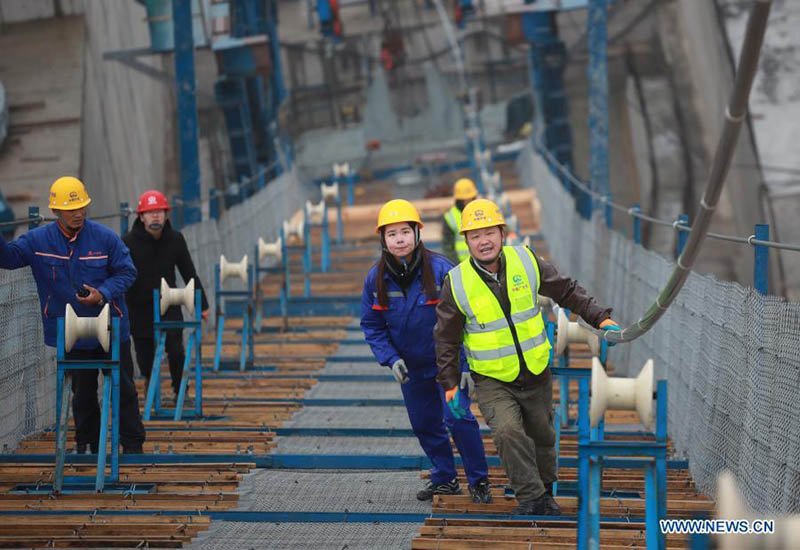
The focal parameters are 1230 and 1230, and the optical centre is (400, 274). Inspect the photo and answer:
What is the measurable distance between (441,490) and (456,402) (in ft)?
3.44

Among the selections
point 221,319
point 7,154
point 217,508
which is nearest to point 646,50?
point 7,154

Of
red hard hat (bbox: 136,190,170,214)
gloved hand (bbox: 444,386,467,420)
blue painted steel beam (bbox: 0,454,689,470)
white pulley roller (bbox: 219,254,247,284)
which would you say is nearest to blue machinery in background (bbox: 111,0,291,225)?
white pulley roller (bbox: 219,254,247,284)

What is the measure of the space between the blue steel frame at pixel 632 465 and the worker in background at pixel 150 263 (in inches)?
233

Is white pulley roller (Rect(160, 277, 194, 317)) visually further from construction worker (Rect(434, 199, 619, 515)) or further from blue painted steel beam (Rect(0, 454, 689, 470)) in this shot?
construction worker (Rect(434, 199, 619, 515))

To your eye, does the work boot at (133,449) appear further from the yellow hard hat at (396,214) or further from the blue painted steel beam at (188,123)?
the blue painted steel beam at (188,123)

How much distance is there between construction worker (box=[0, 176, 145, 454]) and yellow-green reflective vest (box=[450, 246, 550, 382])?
3.07m

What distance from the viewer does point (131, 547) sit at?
23.0 feet

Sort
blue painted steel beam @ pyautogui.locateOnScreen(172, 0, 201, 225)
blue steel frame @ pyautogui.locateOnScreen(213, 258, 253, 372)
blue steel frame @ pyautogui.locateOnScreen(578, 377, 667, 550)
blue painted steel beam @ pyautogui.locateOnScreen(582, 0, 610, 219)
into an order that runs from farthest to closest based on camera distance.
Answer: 1. blue painted steel beam @ pyautogui.locateOnScreen(582, 0, 610, 219)
2. blue painted steel beam @ pyautogui.locateOnScreen(172, 0, 201, 225)
3. blue steel frame @ pyautogui.locateOnScreen(213, 258, 253, 372)
4. blue steel frame @ pyautogui.locateOnScreen(578, 377, 667, 550)

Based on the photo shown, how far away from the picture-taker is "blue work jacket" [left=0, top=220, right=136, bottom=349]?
906cm

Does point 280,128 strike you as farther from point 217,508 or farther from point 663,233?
point 217,508

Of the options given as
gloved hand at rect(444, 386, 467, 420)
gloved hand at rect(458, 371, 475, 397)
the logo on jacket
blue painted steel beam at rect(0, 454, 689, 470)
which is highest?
the logo on jacket

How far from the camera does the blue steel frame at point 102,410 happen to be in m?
8.34

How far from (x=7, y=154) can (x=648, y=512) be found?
19285mm

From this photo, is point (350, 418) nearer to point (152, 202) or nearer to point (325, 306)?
point (152, 202)
